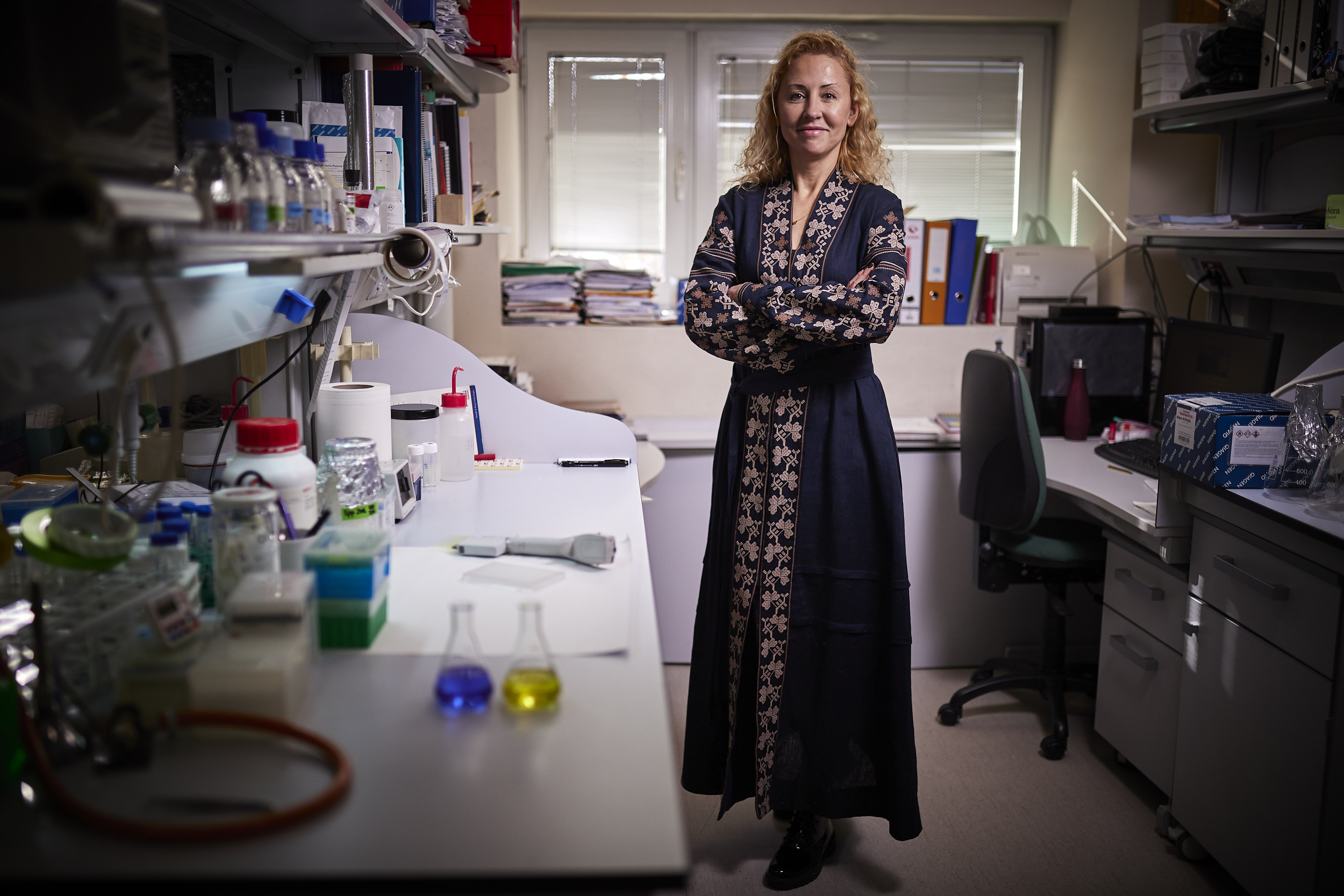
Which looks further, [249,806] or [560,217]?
[560,217]

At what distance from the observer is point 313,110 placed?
1851 mm

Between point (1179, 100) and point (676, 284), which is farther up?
point (1179, 100)

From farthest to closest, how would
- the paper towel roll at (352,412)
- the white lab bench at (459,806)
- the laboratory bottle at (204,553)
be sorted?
1. the paper towel roll at (352,412)
2. the laboratory bottle at (204,553)
3. the white lab bench at (459,806)

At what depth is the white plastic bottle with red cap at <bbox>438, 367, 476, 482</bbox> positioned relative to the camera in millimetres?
1986

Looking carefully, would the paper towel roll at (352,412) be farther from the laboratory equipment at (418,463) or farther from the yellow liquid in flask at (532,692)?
the yellow liquid in flask at (532,692)

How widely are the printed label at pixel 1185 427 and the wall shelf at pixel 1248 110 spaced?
0.86 meters

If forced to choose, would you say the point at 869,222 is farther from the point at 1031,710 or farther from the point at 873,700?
the point at 1031,710

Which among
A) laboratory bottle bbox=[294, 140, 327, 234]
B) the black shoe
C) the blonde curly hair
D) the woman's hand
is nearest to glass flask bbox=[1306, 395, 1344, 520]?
the woman's hand

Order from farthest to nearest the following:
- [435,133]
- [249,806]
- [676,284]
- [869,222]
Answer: [676,284], [435,133], [869,222], [249,806]

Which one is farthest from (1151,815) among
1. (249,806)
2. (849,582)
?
(249,806)

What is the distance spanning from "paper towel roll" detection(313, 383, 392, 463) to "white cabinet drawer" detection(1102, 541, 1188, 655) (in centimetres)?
165

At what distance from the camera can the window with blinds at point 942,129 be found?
360 centimetres

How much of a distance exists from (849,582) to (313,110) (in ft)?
4.33

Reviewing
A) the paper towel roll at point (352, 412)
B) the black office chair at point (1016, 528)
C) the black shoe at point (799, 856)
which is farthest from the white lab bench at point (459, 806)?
the black office chair at point (1016, 528)
